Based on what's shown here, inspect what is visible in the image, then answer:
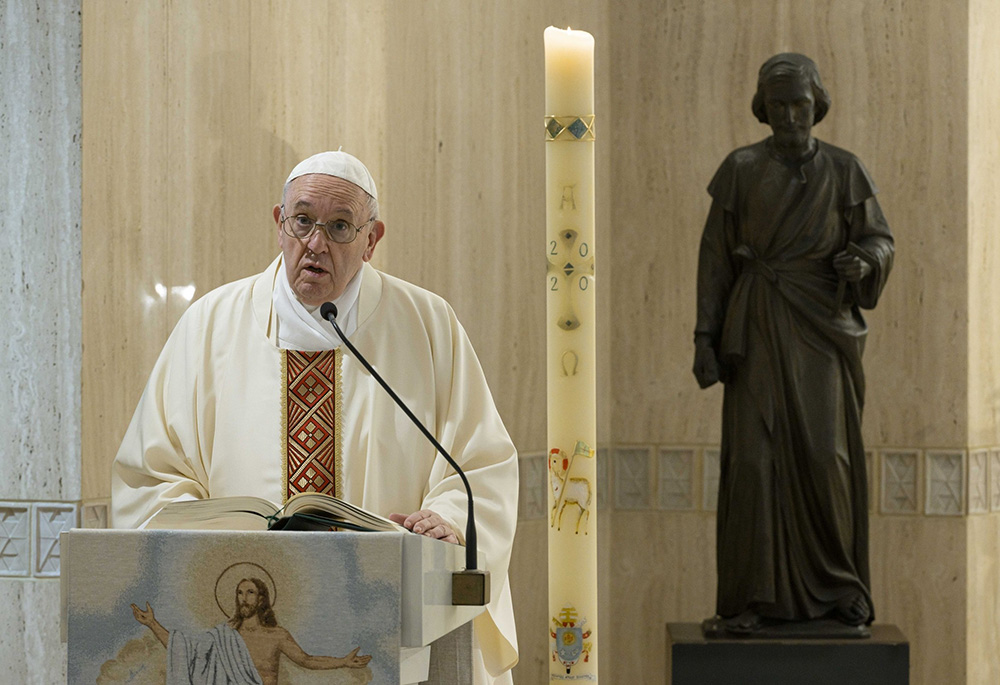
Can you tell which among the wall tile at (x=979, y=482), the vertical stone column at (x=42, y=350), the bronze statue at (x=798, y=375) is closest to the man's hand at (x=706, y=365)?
the bronze statue at (x=798, y=375)

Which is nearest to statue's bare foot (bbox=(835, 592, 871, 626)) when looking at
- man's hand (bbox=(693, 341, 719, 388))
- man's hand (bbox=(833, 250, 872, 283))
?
man's hand (bbox=(693, 341, 719, 388))

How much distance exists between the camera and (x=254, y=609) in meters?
1.88

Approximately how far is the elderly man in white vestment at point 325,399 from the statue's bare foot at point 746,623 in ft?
5.06

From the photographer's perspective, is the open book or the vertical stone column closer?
the open book

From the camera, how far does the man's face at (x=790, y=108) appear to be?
4.29 meters

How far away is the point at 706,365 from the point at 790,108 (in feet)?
3.09

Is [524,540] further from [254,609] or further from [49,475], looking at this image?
[254,609]

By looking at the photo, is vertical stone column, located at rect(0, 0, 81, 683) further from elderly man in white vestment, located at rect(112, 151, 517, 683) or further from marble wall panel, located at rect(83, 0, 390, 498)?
elderly man in white vestment, located at rect(112, 151, 517, 683)

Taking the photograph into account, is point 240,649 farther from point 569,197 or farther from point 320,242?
point 569,197

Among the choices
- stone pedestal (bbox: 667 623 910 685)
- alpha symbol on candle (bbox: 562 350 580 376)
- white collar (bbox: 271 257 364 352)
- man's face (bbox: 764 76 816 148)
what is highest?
man's face (bbox: 764 76 816 148)

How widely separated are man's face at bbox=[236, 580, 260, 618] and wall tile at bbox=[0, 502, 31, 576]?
1962 mm

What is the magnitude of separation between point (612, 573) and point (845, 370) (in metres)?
1.83

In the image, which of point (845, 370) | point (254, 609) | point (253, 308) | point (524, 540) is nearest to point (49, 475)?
point (253, 308)

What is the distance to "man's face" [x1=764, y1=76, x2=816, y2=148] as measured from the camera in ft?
14.1
